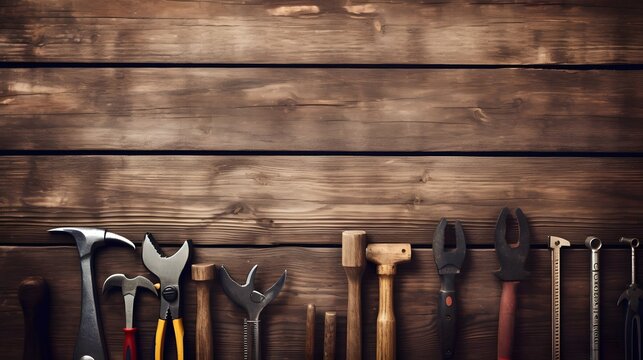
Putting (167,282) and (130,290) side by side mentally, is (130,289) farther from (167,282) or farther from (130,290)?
(167,282)

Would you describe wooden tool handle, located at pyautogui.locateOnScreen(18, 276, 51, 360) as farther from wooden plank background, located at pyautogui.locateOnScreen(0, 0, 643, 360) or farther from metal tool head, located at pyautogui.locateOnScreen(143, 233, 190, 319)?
metal tool head, located at pyautogui.locateOnScreen(143, 233, 190, 319)

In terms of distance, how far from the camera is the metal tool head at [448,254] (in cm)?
134

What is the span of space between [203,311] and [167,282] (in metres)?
0.12

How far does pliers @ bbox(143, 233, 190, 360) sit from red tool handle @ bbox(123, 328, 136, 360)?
6 centimetres

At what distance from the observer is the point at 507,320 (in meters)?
1.33

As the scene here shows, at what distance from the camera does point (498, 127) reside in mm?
1391

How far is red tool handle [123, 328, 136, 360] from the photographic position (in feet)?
4.35

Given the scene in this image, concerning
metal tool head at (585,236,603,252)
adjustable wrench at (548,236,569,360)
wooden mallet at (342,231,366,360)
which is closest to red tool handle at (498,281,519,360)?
adjustable wrench at (548,236,569,360)

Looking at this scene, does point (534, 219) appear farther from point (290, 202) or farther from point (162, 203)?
point (162, 203)

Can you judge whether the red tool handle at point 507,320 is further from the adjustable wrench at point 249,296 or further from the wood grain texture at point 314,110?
the adjustable wrench at point 249,296

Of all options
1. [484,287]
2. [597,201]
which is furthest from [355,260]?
[597,201]

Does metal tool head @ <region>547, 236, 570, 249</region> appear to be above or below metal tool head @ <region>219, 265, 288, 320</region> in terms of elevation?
above

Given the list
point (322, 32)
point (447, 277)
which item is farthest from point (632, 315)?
point (322, 32)

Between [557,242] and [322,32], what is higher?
[322,32]
